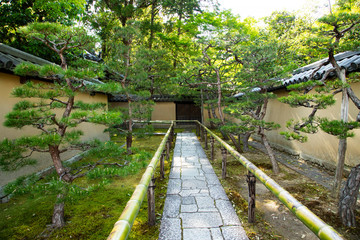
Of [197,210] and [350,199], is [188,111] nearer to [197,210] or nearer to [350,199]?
[197,210]

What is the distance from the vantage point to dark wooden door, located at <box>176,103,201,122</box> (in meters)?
17.7

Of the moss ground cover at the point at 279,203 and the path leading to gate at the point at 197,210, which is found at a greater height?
the path leading to gate at the point at 197,210

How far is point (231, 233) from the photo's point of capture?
7.82ft

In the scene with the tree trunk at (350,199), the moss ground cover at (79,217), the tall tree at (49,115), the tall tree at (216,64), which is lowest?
the moss ground cover at (79,217)

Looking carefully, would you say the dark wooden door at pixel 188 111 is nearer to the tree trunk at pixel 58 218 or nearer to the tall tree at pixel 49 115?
the tall tree at pixel 49 115

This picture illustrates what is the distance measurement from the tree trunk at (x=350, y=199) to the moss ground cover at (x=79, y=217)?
112 inches

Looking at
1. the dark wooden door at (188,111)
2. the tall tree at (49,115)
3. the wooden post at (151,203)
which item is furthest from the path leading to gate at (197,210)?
the dark wooden door at (188,111)

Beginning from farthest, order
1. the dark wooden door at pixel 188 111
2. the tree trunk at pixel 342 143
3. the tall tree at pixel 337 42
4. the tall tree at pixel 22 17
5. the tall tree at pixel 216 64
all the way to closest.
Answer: the dark wooden door at pixel 188 111 < the tall tree at pixel 22 17 < the tall tree at pixel 216 64 < the tree trunk at pixel 342 143 < the tall tree at pixel 337 42

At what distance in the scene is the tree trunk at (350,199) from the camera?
2705 mm

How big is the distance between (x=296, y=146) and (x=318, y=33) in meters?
4.98

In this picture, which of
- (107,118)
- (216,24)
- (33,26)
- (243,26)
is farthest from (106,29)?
(107,118)

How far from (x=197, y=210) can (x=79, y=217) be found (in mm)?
2044

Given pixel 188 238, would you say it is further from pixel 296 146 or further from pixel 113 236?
pixel 296 146

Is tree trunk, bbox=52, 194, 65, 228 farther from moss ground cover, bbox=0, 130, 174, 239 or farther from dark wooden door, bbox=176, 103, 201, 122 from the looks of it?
dark wooden door, bbox=176, 103, 201, 122
